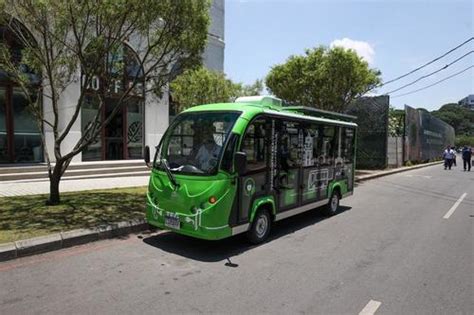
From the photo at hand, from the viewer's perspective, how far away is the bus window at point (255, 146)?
6789 millimetres

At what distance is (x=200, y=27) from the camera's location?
29.4 ft

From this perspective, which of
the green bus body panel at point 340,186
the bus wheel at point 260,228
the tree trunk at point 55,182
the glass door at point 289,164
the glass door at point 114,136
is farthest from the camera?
the glass door at point 114,136

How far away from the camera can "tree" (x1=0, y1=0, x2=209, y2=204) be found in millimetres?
7895

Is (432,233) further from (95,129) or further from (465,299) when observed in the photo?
(95,129)

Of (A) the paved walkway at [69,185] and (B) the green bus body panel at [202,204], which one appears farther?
(A) the paved walkway at [69,185]

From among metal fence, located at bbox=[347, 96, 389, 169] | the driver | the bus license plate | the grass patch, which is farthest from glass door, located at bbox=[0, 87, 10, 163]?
metal fence, located at bbox=[347, 96, 389, 169]

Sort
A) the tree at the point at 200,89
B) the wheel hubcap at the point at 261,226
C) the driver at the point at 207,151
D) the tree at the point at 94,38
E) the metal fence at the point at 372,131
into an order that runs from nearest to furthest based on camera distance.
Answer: the driver at the point at 207,151, the wheel hubcap at the point at 261,226, the tree at the point at 94,38, the tree at the point at 200,89, the metal fence at the point at 372,131

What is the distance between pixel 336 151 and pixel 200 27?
14.3ft

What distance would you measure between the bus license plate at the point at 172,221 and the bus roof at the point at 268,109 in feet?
6.33

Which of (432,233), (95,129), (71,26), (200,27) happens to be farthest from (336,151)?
(71,26)

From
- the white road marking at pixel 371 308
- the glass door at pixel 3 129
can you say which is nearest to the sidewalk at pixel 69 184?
the glass door at pixel 3 129

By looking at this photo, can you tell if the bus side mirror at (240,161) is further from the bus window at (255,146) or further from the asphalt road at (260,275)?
the asphalt road at (260,275)

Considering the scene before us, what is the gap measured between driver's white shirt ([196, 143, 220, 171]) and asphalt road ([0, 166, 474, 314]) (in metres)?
1.39

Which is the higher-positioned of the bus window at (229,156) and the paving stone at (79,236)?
the bus window at (229,156)
